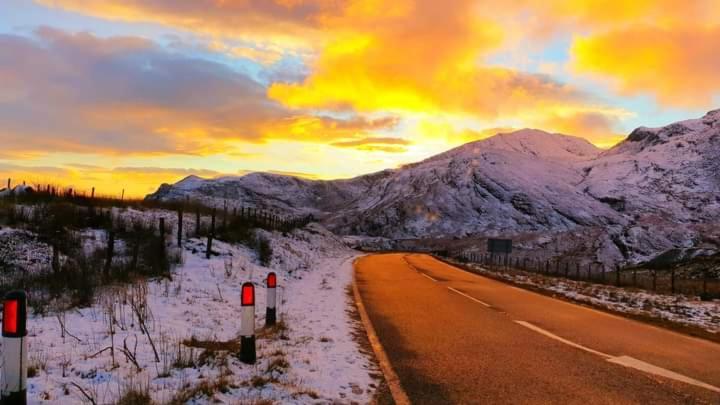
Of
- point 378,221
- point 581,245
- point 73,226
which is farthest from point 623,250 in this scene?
point 73,226

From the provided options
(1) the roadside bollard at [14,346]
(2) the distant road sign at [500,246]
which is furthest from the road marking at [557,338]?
(2) the distant road sign at [500,246]

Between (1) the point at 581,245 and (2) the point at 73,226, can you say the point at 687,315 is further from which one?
(1) the point at 581,245

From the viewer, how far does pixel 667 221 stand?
15225 cm

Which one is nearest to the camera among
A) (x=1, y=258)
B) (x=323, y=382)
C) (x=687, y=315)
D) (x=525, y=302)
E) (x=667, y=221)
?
(x=323, y=382)

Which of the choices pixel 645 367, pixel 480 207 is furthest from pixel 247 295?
pixel 480 207

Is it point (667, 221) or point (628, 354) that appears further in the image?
point (667, 221)

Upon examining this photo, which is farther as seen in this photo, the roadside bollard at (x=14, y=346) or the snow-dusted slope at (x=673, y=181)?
the snow-dusted slope at (x=673, y=181)

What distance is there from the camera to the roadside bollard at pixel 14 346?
4.10 metres

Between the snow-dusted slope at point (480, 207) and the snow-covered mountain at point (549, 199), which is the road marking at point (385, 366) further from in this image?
the snow-dusted slope at point (480, 207)

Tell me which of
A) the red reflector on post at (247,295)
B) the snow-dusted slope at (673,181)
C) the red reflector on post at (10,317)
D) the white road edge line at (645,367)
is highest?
the snow-dusted slope at (673,181)

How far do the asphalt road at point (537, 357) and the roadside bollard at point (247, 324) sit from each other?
1.89 metres

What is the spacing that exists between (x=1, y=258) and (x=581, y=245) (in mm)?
102875

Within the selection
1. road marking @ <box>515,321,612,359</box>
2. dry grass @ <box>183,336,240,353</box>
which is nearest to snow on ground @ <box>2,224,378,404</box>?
dry grass @ <box>183,336,240,353</box>

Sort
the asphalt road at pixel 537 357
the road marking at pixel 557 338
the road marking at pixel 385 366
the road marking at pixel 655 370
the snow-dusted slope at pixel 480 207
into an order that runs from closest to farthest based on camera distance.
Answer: the road marking at pixel 385 366 < the asphalt road at pixel 537 357 < the road marking at pixel 655 370 < the road marking at pixel 557 338 < the snow-dusted slope at pixel 480 207
